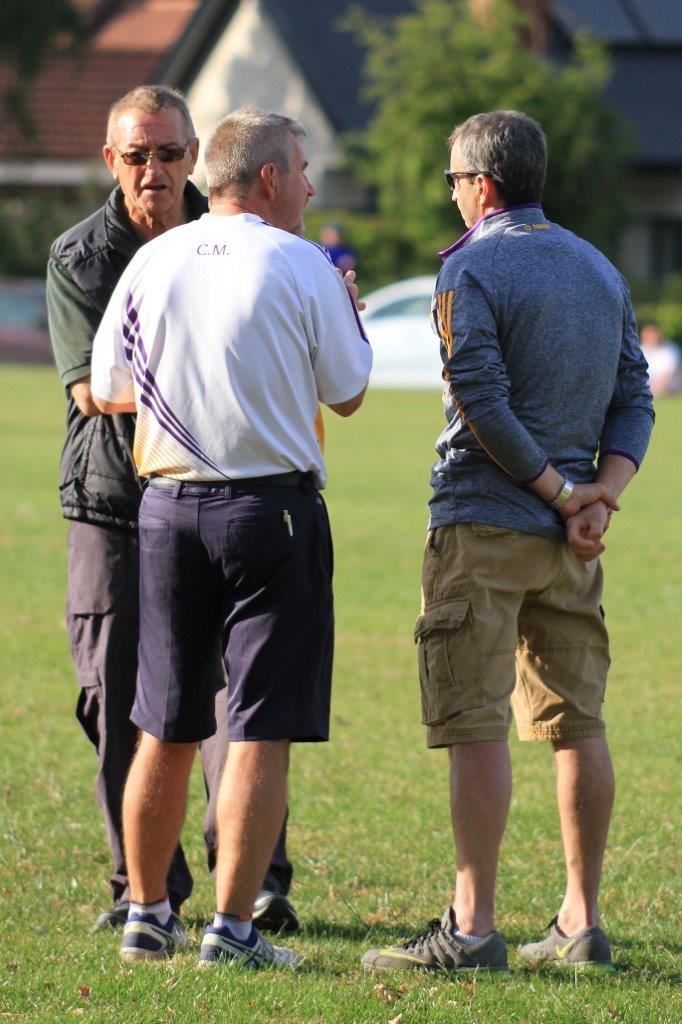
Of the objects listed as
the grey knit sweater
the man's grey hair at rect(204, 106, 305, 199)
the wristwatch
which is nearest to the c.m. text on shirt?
the man's grey hair at rect(204, 106, 305, 199)

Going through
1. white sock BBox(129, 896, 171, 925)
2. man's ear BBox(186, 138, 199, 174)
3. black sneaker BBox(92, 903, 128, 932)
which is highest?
man's ear BBox(186, 138, 199, 174)

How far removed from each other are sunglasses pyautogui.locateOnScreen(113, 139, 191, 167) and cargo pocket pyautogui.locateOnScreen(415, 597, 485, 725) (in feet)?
4.97

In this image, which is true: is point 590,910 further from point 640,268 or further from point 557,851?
point 640,268

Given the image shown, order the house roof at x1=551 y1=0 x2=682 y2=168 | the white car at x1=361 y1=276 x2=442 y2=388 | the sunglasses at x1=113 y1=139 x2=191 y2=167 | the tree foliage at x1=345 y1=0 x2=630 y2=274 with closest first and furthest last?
1. the sunglasses at x1=113 y1=139 x2=191 y2=167
2. the white car at x1=361 y1=276 x2=442 y2=388
3. the tree foliage at x1=345 y1=0 x2=630 y2=274
4. the house roof at x1=551 y1=0 x2=682 y2=168

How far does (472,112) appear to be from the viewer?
3659 cm

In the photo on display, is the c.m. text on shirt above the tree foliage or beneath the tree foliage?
beneath

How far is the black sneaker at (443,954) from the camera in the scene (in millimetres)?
4352

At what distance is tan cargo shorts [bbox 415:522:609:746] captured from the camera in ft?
14.2

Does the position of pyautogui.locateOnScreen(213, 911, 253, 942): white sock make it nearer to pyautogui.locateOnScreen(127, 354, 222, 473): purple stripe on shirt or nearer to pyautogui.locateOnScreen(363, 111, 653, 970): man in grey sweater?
pyautogui.locateOnScreen(363, 111, 653, 970): man in grey sweater

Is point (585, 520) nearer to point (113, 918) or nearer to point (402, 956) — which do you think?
point (402, 956)

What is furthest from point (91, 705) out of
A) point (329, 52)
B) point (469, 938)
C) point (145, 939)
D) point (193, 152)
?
point (329, 52)

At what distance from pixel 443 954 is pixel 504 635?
0.85 meters

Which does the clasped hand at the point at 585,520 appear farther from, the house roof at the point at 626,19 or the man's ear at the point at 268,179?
the house roof at the point at 626,19

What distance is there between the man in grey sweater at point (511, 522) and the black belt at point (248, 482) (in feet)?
1.35
